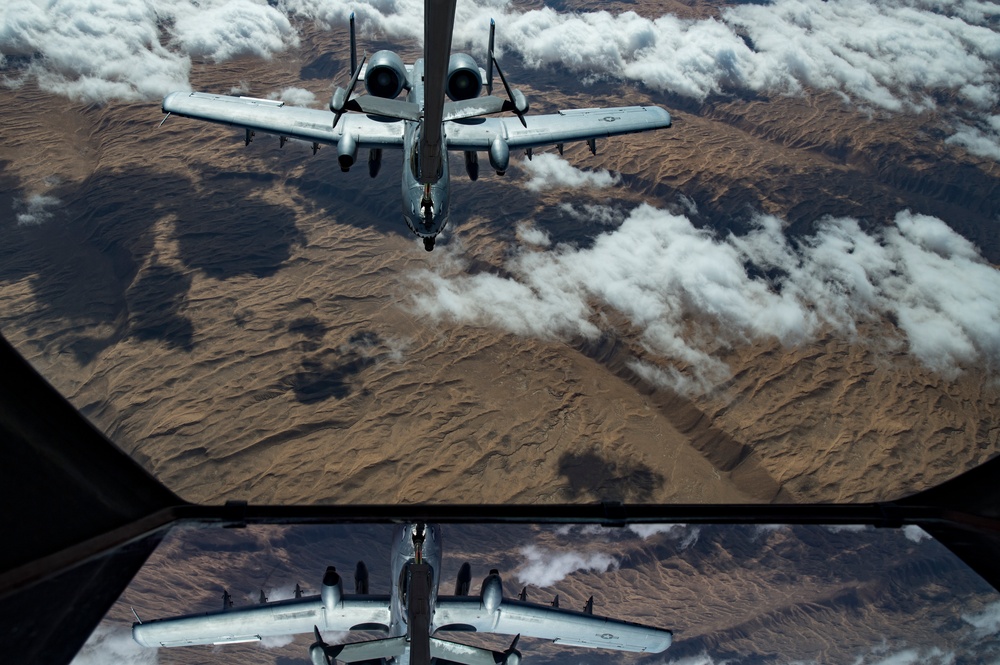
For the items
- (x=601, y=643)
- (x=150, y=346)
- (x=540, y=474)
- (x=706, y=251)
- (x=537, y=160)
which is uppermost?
(x=537, y=160)

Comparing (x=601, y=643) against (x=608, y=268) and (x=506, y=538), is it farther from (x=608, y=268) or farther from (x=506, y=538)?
(x=608, y=268)

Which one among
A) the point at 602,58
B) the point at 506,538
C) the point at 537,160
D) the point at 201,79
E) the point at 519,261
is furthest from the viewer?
the point at 602,58

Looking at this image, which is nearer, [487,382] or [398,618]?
[398,618]

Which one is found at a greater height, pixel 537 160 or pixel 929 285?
pixel 537 160

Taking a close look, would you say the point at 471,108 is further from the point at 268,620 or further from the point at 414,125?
the point at 268,620

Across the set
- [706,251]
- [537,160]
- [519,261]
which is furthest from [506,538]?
[537,160]

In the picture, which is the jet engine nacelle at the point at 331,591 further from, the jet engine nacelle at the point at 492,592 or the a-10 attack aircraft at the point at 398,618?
the jet engine nacelle at the point at 492,592

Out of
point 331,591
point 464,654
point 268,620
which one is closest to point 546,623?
point 331,591
